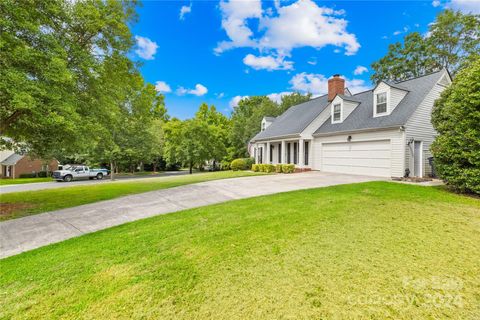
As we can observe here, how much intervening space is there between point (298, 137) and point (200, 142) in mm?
15653

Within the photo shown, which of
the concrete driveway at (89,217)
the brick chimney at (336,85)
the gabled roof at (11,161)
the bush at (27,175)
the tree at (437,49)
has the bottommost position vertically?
the bush at (27,175)

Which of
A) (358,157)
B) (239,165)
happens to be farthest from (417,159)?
(239,165)

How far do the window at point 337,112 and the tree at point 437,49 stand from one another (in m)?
11.9

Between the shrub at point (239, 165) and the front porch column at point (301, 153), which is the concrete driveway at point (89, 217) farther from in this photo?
the shrub at point (239, 165)

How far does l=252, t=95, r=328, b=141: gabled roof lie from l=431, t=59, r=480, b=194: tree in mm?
8971

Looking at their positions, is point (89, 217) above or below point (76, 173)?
below

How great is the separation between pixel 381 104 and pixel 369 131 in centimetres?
199

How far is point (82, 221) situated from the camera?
245 inches

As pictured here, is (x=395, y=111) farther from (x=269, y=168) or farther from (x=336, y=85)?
(x=269, y=168)

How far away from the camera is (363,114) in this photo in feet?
48.8

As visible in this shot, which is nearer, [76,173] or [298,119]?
[298,119]

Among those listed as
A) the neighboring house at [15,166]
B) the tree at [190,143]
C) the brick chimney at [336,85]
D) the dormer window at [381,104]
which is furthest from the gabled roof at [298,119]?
the neighboring house at [15,166]

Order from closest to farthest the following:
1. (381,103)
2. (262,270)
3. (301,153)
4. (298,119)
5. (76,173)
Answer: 1. (262,270)
2. (381,103)
3. (301,153)
4. (298,119)
5. (76,173)

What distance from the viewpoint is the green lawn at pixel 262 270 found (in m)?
2.43
